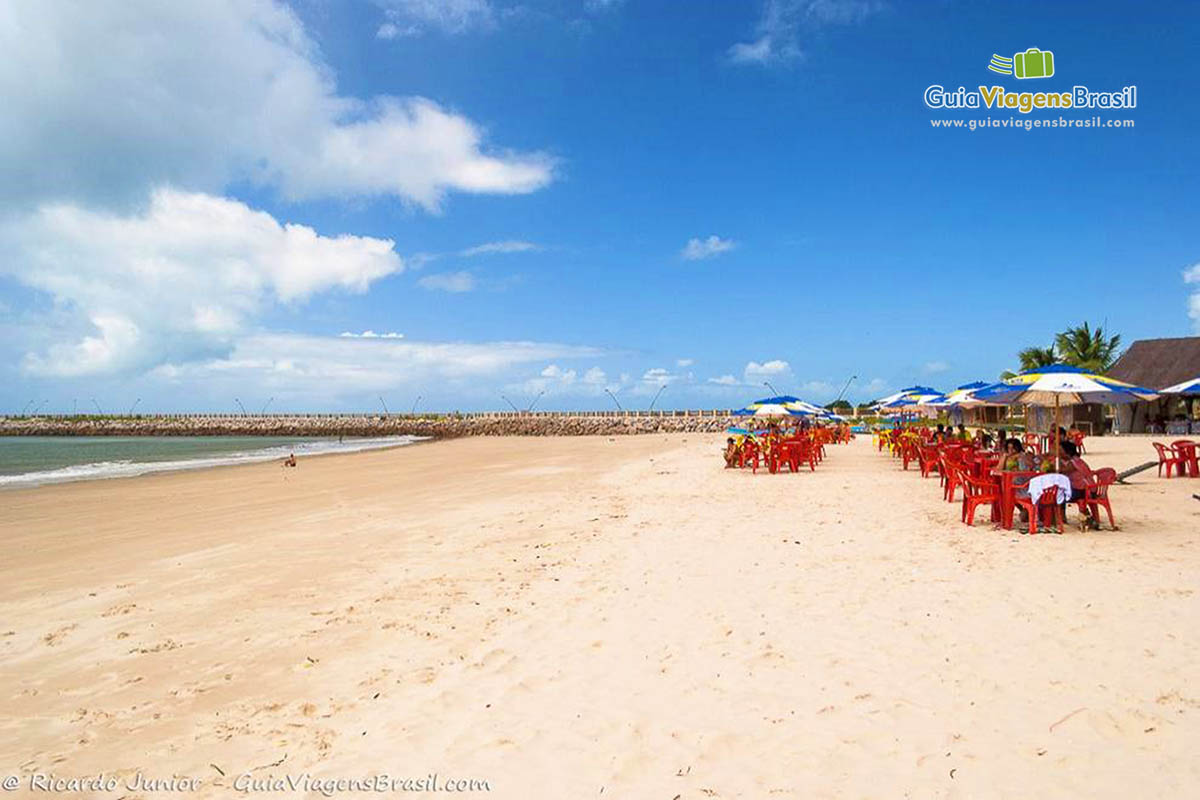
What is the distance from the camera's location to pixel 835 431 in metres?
29.4

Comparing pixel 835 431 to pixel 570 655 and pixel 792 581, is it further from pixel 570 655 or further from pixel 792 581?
pixel 570 655

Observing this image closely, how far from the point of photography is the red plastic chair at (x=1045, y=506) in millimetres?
7738

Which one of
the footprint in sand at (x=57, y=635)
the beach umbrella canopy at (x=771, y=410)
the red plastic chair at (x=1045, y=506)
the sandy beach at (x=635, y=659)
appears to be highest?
the beach umbrella canopy at (x=771, y=410)

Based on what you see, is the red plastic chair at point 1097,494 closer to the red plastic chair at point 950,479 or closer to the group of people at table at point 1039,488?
the group of people at table at point 1039,488

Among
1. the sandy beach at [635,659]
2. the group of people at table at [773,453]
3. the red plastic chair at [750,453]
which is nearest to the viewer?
the sandy beach at [635,659]

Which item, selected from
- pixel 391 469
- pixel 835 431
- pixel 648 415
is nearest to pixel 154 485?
pixel 391 469

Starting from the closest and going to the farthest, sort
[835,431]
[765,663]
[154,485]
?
[765,663]
[154,485]
[835,431]

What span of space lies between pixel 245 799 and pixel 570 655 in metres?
2.03

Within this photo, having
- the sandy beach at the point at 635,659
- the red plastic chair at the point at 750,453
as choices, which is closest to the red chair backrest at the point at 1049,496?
the sandy beach at the point at 635,659

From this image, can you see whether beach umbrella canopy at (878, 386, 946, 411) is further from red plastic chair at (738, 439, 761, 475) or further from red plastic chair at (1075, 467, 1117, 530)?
red plastic chair at (1075, 467, 1117, 530)

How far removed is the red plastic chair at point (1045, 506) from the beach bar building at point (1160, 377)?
2465cm

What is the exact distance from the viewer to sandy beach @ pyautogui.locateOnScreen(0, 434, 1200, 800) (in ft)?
10.6

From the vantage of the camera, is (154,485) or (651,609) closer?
(651,609)

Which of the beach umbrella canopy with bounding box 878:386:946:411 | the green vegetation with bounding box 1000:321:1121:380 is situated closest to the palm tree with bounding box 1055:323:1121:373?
the green vegetation with bounding box 1000:321:1121:380
